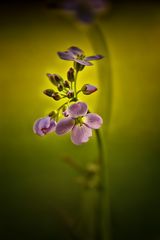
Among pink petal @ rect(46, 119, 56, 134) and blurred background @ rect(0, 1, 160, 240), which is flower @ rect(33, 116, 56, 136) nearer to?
pink petal @ rect(46, 119, 56, 134)

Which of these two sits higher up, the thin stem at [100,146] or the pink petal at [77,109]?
the pink petal at [77,109]

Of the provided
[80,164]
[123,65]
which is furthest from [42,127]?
[123,65]

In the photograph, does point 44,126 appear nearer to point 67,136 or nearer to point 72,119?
point 72,119

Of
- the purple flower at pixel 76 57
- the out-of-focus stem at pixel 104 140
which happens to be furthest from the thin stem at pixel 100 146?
the purple flower at pixel 76 57

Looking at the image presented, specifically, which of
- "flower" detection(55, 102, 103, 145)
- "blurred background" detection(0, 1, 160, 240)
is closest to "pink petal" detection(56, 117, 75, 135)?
"flower" detection(55, 102, 103, 145)

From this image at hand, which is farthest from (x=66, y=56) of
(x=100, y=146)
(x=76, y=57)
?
(x=100, y=146)

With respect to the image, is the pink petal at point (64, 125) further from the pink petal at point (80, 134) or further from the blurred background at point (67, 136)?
the blurred background at point (67, 136)

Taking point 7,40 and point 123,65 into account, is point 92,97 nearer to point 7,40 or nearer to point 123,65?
point 123,65
